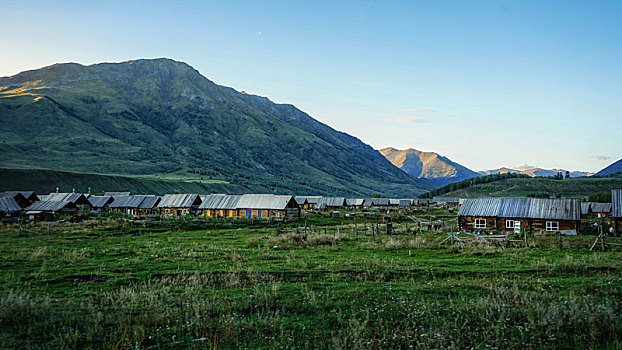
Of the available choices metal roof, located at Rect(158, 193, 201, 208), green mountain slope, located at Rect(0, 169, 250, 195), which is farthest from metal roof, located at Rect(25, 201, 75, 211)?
green mountain slope, located at Rect(0, 169, 250, 195)

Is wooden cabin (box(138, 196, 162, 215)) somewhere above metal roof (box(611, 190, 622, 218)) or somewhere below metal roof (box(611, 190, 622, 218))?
below

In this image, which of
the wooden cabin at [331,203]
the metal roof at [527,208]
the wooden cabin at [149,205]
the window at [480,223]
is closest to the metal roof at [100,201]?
the wooden cabin at [149,205]

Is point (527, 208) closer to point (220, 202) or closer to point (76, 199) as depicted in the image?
point (220, 202)

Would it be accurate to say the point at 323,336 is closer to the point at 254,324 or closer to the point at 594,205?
the point at 254,324

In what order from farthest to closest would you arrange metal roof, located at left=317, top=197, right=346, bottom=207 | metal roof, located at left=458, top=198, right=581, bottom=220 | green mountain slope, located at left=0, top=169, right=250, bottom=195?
1. green mountain slope, located at left=0, top=169, right=250, bottom=195
2. metal roof, located at left=317, top=197, right=346, bottom=207
3. metal roof, located at left=458, top=198, right=581, bottom=220

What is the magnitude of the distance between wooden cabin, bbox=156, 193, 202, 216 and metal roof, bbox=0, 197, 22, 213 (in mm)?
27565

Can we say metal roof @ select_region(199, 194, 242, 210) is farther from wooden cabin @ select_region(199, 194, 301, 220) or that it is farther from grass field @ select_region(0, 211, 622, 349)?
grass field @ select_region(0, 211, 622, 349)

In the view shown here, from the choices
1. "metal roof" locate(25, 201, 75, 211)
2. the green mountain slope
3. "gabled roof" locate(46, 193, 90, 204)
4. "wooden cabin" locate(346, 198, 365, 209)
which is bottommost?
"wooden cabin" locate(346, 198, 365, 209)

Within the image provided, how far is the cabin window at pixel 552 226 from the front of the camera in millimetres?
47531

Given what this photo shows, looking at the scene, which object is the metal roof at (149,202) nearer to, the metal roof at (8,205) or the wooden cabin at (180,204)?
the wooden cabin at (180,204)

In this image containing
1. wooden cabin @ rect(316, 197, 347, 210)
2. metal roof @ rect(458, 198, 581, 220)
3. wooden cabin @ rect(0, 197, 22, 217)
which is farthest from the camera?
wooden cabin @ rect(316, 197, 347, 210)

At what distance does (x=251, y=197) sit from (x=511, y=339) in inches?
2943

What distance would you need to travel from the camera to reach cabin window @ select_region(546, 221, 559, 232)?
47531 mm

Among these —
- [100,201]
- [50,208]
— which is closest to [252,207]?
[50,208]
